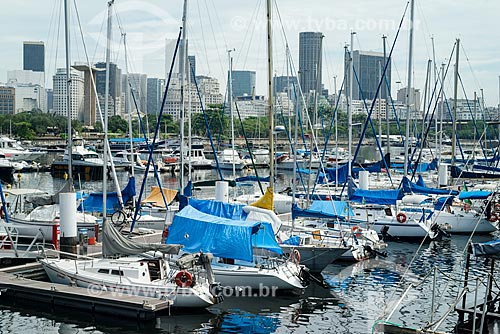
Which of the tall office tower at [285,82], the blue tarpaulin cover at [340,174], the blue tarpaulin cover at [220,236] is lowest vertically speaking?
the blue tarpaulin cover at [220,236]

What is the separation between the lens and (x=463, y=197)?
44.9 meters

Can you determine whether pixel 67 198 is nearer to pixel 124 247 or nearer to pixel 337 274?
pixel 124 247

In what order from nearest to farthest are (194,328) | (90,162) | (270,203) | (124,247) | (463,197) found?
(194,328) → (124,247) → (270,203) → (463,197) → (90,162)

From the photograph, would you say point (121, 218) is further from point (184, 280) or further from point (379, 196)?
point (379, 196)

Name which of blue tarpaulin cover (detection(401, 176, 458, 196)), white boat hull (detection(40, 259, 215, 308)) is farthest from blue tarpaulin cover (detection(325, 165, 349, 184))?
white boat hull (detection(40, 259, 215, 308))

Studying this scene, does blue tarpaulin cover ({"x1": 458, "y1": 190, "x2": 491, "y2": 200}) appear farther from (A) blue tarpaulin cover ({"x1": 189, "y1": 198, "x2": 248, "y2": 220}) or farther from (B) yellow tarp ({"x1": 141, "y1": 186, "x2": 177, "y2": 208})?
(B) yellow tarp ({"x1": 141, "y1": 186, "x2": 177, "y2": 208})

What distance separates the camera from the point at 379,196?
4188 cm

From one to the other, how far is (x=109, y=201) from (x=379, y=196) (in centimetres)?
1601

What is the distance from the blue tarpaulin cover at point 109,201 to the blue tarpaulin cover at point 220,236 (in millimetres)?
9777

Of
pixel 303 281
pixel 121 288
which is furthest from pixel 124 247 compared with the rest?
pixel 303 281

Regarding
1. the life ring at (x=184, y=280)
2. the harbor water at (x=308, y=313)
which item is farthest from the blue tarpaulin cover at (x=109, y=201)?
the life ring at (x=184, y=280)

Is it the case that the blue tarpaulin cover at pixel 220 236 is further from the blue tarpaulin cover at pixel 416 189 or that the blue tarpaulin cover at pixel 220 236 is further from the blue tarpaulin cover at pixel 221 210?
the blue tarpaulin cover at pixel 416 189

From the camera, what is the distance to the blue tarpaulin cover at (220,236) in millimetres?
27219

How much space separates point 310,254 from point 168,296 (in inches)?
349
